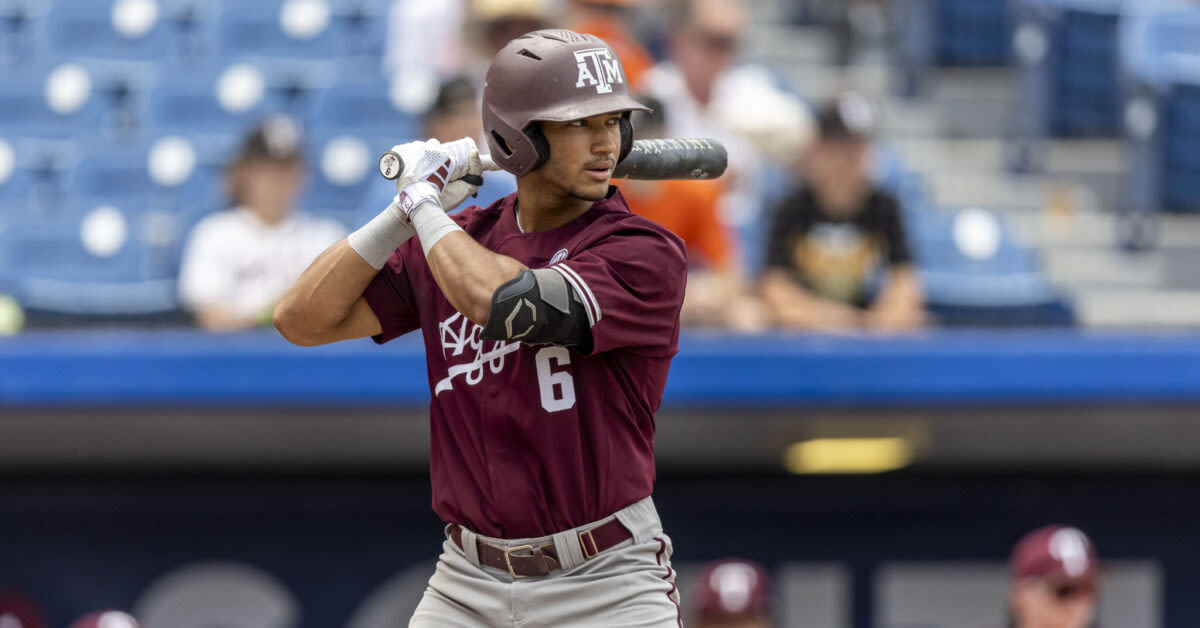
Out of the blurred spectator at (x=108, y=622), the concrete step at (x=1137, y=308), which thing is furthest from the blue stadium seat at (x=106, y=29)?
the concrete step at (x=1137, y=308)

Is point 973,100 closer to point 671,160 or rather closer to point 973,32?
point 973,32

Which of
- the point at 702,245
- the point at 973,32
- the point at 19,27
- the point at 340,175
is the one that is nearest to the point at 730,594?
the point at 702,245

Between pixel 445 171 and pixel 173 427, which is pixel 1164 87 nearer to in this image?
pixel 173 427

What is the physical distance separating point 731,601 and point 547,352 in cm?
249

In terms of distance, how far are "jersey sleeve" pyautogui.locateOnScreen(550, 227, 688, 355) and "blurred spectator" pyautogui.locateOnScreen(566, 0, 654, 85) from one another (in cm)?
298

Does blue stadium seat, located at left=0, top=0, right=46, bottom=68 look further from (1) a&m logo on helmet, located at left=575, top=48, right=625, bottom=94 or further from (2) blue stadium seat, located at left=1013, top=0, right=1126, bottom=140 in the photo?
(1) a&m logo on helmet, located at left=575, top=48, right=625, bottom=94

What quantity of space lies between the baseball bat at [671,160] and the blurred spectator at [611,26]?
2.69 m

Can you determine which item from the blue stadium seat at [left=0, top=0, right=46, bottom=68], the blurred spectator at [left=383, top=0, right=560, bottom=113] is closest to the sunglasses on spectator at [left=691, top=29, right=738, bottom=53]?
the blurred spectator at [left=383, top=0, right=560, bottom=113]

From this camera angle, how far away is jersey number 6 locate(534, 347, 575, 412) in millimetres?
2633

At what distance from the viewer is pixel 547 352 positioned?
8.72 ft

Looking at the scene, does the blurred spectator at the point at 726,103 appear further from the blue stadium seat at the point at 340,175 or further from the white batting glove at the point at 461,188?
the white batting glove at the point at 461,188

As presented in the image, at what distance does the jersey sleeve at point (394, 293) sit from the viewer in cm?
285

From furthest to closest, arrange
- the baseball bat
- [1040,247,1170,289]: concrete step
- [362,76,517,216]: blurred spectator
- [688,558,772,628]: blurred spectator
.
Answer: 1. [1040,247,1170,289]: concrete step
2. [362,76,517,216]: blurred spectator
3. [688,558,772,628]: blurred spectator
4. the baseball bat

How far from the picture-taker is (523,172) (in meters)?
2.64
